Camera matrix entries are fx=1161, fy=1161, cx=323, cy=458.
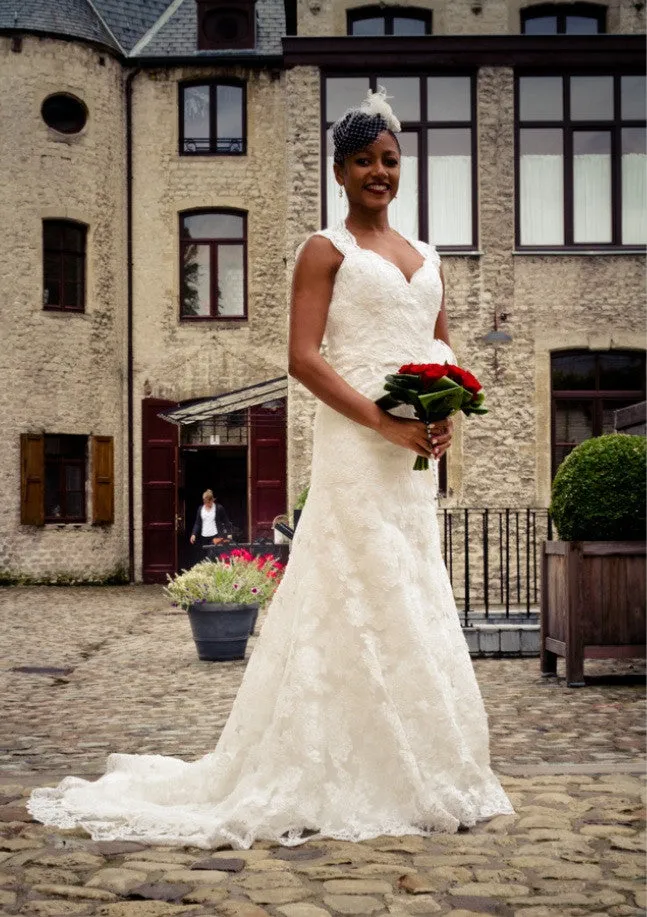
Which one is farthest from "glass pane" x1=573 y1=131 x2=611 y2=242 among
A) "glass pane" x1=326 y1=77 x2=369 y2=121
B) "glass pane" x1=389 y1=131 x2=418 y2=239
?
"glass pane" x1=326 y1=77 x2=369 y2=121

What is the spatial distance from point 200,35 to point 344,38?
4896 millimetres

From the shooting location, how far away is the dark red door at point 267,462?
19312mm

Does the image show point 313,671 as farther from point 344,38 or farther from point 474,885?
point 344,38

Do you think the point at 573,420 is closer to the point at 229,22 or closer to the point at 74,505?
the point at 74,505

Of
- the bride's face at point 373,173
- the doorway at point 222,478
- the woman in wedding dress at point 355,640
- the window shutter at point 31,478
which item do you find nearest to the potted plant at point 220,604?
the woman in wedding dress at point 355,640

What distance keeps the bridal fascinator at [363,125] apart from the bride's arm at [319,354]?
30 cm

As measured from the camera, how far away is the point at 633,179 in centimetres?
1620

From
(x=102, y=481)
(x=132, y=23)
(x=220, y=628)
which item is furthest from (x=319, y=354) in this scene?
(x=132, y=23)

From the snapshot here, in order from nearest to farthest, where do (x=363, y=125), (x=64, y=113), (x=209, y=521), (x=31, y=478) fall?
(x=363, y=125)
(x=209, y=521)
(x=31, y=478)
(x=64, y=113)

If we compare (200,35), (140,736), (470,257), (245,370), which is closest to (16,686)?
(140,736)

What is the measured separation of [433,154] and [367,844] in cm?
1403

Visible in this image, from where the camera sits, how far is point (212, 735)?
5.35 meters

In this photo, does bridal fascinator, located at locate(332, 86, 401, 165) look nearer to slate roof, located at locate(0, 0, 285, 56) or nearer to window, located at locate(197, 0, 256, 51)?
slate roof, located at locate(0, 0, 285, 56)

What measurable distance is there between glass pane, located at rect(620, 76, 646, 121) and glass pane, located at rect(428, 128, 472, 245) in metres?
2.23
